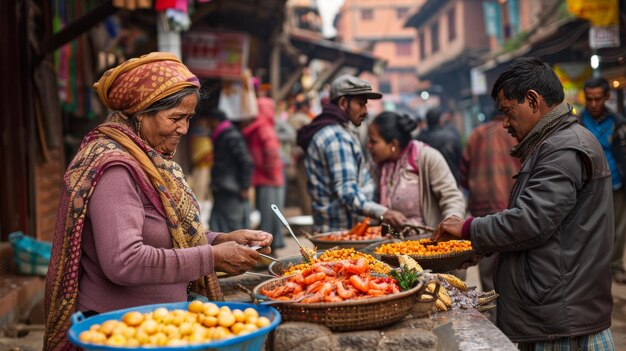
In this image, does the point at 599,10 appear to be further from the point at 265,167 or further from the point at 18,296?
the point at 18,296

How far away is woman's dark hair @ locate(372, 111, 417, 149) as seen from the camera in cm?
504

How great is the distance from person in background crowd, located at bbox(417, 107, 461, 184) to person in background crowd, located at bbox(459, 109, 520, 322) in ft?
6.13

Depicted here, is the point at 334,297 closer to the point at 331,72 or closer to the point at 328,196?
the point at 328,196

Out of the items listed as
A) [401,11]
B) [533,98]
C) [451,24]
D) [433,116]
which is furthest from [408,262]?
[401,11]

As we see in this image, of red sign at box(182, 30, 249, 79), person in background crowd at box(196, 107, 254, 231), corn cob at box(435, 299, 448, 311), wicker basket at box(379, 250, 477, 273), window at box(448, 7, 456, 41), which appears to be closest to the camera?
corn cob at box(435, 299, 448, 311)

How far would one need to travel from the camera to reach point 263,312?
2453mm

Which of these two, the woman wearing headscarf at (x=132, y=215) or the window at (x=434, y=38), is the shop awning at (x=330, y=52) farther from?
the window at (x=434, y=38)

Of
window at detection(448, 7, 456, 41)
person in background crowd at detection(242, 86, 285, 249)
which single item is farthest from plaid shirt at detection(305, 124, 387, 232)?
window at detection(448, 7, 456, 41)

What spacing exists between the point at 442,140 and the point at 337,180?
4592 mm

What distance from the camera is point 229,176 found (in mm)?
9062

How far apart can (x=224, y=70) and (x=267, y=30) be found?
339cm

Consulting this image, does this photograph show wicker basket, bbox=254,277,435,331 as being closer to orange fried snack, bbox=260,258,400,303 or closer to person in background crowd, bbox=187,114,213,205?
orange fried snack, bbox=260,258,400,303

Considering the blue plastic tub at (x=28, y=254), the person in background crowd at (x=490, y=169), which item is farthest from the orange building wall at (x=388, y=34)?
the blue plastic tub at (x=28, y=254)

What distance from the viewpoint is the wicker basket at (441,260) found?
144 inches
